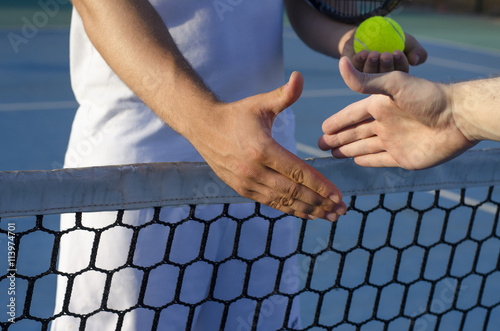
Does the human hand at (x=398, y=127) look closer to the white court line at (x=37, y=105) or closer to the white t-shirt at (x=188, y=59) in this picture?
the white t-shirt at (x=188, y=59)

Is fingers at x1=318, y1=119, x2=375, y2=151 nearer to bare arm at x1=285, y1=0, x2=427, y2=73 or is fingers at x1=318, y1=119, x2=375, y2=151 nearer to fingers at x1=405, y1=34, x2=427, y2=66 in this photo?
bare arm at x1=285, y1=0, x2=427, y2=73

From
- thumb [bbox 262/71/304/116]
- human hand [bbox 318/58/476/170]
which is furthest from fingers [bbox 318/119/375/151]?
thumb [bbox 262/71/304/116]

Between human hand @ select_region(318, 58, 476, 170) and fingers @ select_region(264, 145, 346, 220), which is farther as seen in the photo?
human hand @ select_region(318, 58, 476, 170)

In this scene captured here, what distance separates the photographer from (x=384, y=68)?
1.02m

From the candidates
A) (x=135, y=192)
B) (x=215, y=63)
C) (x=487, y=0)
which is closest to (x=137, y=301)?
(x=135, y=192)

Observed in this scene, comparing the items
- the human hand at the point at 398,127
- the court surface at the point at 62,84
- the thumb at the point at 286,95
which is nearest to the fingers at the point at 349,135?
the human hand at the point at 398,127

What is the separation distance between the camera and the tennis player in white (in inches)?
32.1

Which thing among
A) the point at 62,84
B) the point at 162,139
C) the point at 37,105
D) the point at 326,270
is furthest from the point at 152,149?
the point at 62,84

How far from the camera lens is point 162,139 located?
1.03 meters

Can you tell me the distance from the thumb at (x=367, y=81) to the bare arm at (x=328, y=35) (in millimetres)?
241

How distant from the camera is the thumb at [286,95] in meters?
0.71

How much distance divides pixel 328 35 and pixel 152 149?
42cm

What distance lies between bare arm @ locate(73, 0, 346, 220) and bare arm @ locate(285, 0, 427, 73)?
357 millimetres

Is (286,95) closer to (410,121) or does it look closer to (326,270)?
(410,121)
